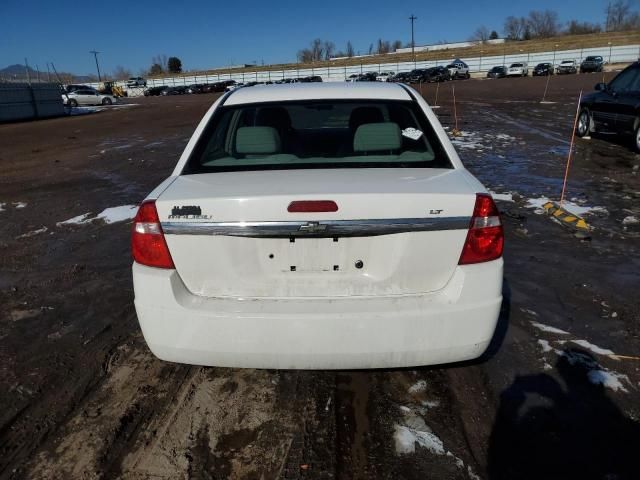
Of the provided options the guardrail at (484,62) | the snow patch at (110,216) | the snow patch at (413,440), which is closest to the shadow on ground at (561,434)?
the snow patch at (413,440)

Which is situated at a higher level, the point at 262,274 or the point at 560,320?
the point at 262,274

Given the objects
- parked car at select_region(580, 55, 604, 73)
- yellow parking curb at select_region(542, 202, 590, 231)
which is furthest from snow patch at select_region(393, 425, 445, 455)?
parked car at select_region(580, 55, 604, 73)

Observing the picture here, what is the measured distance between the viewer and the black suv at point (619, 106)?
1015cm

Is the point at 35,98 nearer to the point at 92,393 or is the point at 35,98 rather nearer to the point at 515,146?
the point at 515,146

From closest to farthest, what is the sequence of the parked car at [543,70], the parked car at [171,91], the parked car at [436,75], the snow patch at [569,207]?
1. the snow patch at [569,207]
2. the parked car at [543,70]
3. the parked car at [436,75]
4. the parked car at [171,91]

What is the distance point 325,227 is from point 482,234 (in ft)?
2.53

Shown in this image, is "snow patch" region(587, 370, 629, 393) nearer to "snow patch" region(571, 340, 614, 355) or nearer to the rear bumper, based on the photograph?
"snow patch" region(571, 340, 614, 355)

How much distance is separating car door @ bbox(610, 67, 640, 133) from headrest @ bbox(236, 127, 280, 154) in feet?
32.5

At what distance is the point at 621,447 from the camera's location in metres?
2.28

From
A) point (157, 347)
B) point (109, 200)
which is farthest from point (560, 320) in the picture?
point (109, 200)

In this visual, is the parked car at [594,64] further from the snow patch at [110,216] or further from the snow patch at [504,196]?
the snow patch at [110,216]

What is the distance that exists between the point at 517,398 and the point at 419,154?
1.51 meters

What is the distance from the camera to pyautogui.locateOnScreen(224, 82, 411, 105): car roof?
10.5 feet

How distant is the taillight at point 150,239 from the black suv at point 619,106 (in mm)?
10821
